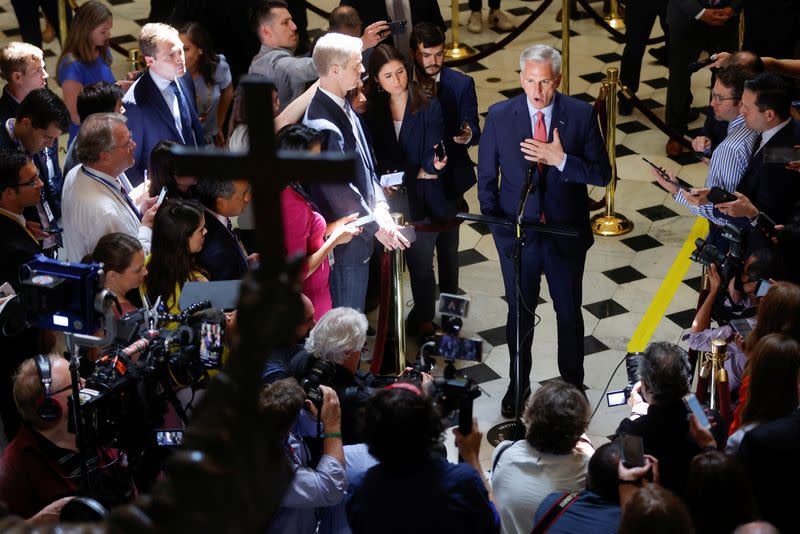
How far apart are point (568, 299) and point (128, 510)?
4519 millimetres

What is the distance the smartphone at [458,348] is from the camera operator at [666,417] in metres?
0.61

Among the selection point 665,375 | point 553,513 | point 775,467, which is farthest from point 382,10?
point 553,513

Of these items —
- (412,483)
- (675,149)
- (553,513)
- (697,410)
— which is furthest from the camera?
(675,149)

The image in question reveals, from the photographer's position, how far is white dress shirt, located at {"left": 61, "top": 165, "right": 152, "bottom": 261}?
5430 mm

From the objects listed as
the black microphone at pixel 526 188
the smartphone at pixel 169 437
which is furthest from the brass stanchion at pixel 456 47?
the smartphone at pixel 169 437

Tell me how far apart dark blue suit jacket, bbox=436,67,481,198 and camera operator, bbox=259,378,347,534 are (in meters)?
2.89

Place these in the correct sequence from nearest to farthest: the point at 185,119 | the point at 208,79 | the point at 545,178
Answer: the point at 545,178, the point at 185,119, the point at 208,79

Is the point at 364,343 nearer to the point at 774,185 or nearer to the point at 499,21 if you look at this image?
the point at 774,185

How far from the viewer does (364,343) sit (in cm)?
470

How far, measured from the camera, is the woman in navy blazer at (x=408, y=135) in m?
6.21

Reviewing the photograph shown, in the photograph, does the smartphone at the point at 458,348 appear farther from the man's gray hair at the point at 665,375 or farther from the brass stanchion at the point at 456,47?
the brass stanchion at the point at 456,47

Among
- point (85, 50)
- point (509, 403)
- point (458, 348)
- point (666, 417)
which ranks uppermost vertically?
point (85, 50)

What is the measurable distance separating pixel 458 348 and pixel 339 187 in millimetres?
2121

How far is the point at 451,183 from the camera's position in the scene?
21.6ft
